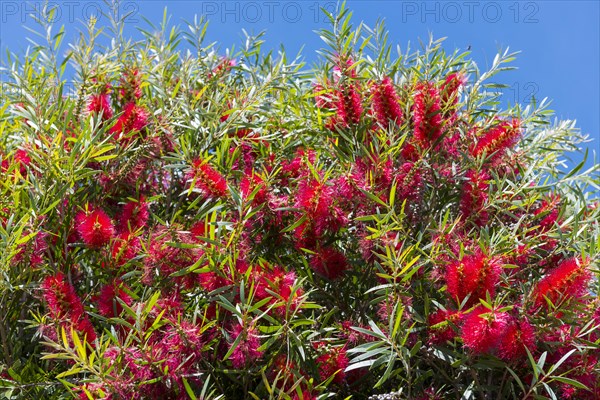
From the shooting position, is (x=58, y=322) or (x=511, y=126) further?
(x=511, y=126)

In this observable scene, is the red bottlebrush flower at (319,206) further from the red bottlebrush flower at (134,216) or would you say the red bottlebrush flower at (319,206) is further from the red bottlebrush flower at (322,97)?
the red bottlebrush flower at (134,216)

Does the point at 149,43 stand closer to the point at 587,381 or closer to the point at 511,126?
the point at 511,126

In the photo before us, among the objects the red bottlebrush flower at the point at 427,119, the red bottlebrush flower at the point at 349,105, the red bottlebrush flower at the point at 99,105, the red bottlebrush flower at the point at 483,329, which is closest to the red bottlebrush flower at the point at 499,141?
the red bottlebrush flower at the point at 427,119

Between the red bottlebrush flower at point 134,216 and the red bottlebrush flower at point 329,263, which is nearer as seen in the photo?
the red bottlebrush flower at point 329,263

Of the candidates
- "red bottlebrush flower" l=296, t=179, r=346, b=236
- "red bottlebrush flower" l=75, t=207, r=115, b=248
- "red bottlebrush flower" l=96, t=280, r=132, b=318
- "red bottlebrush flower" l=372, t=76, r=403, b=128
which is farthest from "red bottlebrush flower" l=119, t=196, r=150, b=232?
"red bottlebrush flower" l=372, t=76, r=403, b=128

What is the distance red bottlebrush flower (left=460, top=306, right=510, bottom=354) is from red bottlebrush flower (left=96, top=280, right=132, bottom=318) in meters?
0.92

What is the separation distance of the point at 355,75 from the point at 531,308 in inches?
36.0

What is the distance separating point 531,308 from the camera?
2.05 metres

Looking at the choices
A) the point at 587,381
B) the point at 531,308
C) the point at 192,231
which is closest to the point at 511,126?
the point at 531,308

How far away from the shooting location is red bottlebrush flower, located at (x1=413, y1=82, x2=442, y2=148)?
7.60 ft

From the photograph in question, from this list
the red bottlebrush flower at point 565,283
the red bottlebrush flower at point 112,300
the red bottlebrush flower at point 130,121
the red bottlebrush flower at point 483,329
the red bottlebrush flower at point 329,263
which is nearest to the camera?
the red bottlebrush flower at point 483,329

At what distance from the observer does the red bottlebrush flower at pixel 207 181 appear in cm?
226

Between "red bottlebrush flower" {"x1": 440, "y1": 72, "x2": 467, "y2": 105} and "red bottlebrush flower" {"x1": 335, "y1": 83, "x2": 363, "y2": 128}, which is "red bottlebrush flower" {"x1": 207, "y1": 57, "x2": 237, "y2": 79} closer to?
"red bottlebrush flower" {"x1": 335, "y1": 83, "x2": 363, "y2": 128}

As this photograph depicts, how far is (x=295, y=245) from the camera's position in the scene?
237cm
